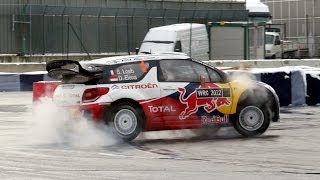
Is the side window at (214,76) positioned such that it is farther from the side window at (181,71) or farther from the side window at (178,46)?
the side window at (178,46)

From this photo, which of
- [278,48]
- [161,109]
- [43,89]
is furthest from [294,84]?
[278,48]

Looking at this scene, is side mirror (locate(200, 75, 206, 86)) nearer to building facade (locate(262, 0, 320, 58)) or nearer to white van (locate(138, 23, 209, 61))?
white van (locate(138, 23, 209, 61))

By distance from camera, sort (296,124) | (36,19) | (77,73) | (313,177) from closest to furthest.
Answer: (313,177) < (77,73) < (296,124) < (36,19)

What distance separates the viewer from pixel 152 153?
1079cm

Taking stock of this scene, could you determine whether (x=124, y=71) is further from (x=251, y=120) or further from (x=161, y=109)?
(x=251, y=120)

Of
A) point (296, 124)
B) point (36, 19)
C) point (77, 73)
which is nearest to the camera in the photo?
point (77, 73)

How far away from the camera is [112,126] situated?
39.4 feet

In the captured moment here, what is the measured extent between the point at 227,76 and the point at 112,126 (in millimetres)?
2394

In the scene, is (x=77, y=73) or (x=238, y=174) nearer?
(x=238, y=174)

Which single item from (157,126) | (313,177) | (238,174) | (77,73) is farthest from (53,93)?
(313,177)

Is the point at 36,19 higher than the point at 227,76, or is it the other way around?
the point at 36,19

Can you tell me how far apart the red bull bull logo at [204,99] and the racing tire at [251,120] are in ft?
1.31

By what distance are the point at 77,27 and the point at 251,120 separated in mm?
28115

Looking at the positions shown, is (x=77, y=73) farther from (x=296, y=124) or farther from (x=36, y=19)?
(x=36, y=19)
